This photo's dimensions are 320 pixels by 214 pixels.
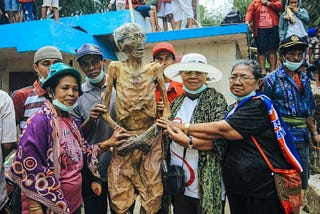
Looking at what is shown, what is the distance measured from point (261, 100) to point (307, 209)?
2704 millimetres

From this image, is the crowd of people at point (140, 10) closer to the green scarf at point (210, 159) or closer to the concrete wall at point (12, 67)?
the concrete wall at point (12, 67)

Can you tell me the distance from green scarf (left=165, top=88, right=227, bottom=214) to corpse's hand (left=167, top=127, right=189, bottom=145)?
204 mm

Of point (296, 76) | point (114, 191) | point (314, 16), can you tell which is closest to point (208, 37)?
point (296, 76)

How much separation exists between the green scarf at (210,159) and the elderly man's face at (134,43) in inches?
24.8

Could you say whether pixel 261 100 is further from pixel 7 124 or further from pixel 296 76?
pixel 7 124

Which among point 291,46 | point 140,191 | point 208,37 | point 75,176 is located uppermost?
point 208,37

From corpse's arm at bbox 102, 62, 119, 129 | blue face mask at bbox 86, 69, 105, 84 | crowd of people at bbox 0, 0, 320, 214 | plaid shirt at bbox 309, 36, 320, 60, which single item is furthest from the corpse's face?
plaid shirt at bbox 309, 36, 320, 60

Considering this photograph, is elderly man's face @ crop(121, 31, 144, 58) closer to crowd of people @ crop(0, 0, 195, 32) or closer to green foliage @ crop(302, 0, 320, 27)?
crowd of people @ crop(0, 0, 195, 32)

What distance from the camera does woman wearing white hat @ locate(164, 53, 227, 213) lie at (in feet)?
9.66

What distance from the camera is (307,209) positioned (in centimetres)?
492

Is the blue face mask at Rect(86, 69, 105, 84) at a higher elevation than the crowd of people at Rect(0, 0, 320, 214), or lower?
higher

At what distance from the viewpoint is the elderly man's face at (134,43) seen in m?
2.88

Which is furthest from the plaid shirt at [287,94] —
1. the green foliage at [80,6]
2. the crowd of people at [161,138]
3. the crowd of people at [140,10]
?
the green foliage at [80,6]

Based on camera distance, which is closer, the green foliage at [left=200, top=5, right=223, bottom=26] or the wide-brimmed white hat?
the wide-brimmed white hat
